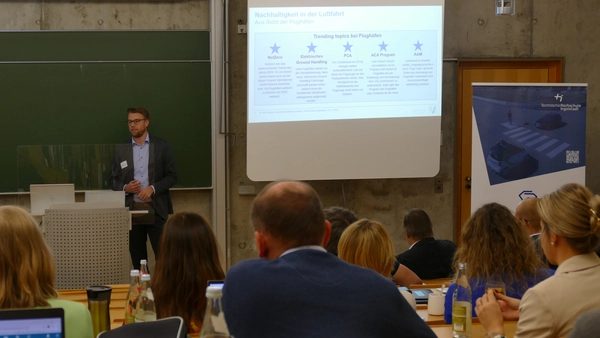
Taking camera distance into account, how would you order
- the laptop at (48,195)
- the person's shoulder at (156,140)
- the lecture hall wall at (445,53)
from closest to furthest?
the laptop at (48,195) → the person's shoulder at (156,140) → the lecture hall wall at (445,53)

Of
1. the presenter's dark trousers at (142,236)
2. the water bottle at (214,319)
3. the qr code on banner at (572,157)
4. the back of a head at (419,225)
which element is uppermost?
the qr code on banner at (572,157)

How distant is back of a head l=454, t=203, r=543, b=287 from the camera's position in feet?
10.1

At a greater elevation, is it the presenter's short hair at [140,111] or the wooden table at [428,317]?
the presenter's short hair at [140,111]

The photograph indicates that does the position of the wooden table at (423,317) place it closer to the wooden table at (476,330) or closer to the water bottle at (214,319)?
the wooden table at (476,330)

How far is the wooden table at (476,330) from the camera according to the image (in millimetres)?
2664

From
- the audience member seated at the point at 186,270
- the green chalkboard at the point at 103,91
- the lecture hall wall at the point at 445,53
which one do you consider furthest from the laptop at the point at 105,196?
the audience member seated at the point at 186,270

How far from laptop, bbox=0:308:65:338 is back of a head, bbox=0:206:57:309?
38 centimetres

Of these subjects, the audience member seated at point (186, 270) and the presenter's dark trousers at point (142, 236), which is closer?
the audience member seated at point (186, 270)

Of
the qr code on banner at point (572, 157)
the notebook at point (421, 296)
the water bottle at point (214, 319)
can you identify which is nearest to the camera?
the water bottle at point (214, 319)

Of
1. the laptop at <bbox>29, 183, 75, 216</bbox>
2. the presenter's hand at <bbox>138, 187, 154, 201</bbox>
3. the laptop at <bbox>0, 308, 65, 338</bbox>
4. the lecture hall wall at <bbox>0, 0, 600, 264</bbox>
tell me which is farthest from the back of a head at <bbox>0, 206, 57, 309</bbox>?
the lecture hall wall at <bbox>0, 0, 600, 264</bbox>

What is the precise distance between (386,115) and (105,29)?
2862mm

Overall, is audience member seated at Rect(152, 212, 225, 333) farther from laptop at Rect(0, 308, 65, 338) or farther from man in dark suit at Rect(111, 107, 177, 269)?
man in dark suit at Rect(111, 107, 177, 269)

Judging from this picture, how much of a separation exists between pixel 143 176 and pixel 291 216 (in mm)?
4459

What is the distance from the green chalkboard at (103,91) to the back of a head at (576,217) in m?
4.64
